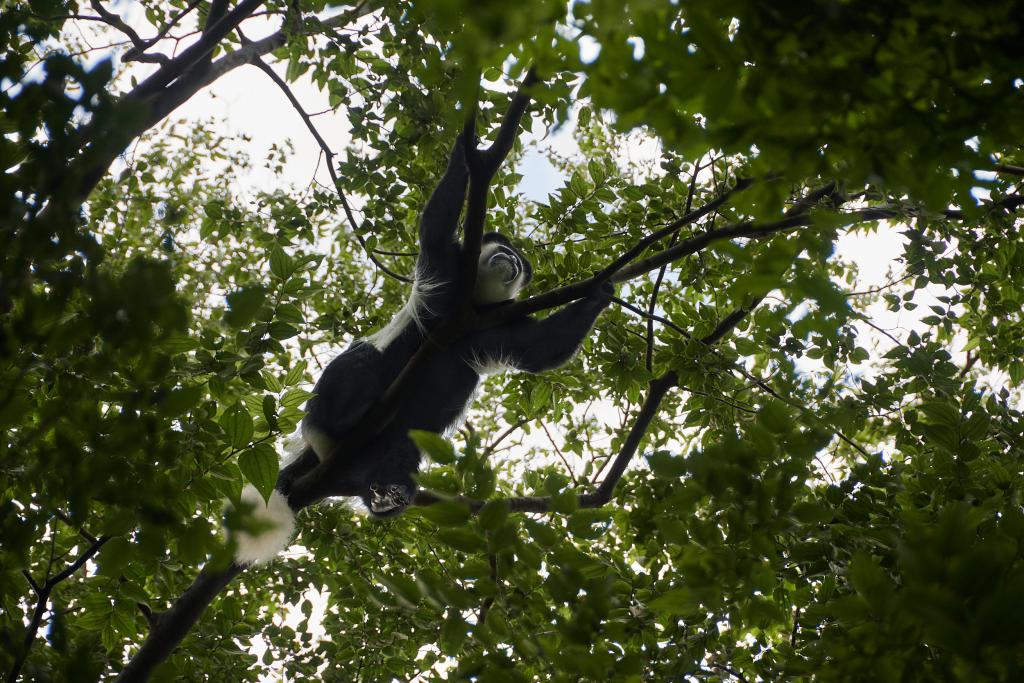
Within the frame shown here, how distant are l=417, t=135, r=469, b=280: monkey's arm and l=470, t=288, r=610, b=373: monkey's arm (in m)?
0.36

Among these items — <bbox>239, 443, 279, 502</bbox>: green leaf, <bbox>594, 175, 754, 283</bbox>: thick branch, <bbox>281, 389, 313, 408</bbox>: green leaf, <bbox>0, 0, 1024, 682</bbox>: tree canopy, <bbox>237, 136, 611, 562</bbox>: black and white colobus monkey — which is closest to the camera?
<bbox>0, 0, 1024, 682</bbox>: tree canopy

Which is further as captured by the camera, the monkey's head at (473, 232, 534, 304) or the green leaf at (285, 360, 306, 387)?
the monkey's head at (473, 232, 534, 304)

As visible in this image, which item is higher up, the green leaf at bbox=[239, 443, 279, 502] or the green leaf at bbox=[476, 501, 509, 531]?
the green leaf at bbox=[239, 443, 279, 502]

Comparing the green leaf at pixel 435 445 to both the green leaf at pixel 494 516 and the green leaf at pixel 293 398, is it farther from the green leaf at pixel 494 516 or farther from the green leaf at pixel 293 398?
the green leaf at pixel 293 398

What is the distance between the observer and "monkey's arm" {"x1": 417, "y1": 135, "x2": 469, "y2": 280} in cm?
275

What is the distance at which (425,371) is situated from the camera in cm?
286

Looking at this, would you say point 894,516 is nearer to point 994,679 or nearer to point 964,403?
point 964,403

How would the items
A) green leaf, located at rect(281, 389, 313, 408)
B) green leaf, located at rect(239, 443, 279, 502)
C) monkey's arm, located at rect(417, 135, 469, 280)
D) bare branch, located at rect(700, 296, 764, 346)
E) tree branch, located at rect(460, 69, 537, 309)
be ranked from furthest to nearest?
1. bare branch, located at rect(700, 296, 764, 346)
2. monkey's arm, located at rect(417, 135, 469, 280)
3. tree branch, located at rect(460, 69, 537, 309)
4. green leaf, located at rect(281, 389, 313, 408)
5. green leaf, located at rect(239, 443, 279, 502)

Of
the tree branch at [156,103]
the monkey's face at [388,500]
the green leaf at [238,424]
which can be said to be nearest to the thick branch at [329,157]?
the tree branch at [156,103]

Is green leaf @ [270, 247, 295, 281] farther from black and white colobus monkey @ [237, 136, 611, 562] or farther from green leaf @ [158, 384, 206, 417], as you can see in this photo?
black and white colobus monkey @ [237, 136, 611, 562]

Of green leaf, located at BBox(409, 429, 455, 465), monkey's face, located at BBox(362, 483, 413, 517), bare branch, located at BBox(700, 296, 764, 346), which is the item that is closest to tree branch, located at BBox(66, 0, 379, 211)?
green leaf, located at BBox(409, 429, 455, 465)

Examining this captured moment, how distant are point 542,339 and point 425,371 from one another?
56 centimetres

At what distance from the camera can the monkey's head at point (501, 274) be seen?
330 cm

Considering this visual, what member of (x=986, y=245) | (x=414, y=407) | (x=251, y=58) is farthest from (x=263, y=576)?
(x=986, y=245)
